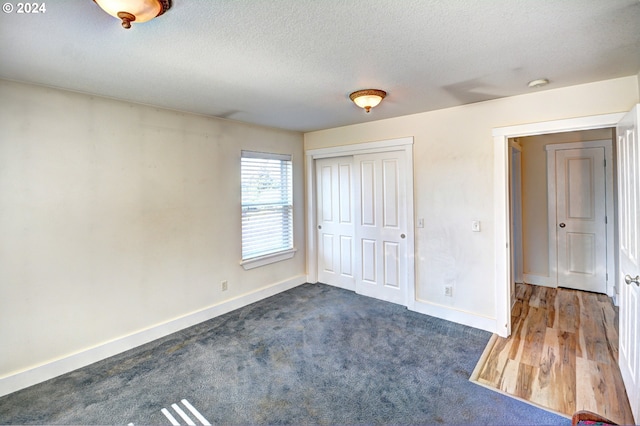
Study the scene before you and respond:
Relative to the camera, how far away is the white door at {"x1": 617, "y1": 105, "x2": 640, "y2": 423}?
6.03 ft

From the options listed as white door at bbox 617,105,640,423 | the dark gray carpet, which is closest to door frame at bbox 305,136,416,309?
the dark gray carpet

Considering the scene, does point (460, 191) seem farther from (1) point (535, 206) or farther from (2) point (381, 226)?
(1) point (535, 206)

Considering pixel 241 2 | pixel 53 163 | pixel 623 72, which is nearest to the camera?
pixel 241 2

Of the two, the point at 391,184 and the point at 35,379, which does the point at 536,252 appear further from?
the point at 35,379

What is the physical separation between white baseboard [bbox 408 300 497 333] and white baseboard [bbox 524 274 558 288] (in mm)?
2077

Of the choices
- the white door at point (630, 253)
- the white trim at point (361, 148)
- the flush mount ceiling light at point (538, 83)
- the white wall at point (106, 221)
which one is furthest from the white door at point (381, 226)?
the white door at point (630, 253)

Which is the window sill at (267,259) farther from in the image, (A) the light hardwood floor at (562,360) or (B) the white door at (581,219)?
(B) the white door at (581,219)

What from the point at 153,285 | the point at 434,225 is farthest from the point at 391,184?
the point at 153,285

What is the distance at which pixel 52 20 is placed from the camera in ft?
5.08

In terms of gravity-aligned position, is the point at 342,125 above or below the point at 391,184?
above

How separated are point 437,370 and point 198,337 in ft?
7.57

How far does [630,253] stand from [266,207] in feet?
11.9

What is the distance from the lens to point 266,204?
426cm

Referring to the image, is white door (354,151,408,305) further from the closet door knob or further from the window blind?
the closet door knob
